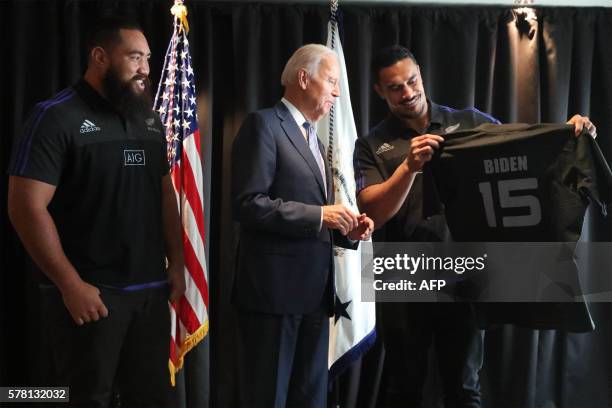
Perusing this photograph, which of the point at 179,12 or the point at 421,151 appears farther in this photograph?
the point at 179,12

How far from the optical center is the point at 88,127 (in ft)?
6.13

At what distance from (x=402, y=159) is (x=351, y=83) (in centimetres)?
86

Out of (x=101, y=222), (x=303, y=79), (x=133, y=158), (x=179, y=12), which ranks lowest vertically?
(x=101, y=222)

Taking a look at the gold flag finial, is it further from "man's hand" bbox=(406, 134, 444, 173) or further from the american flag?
"man's hand" bbox=(406, 134, 444, 173)

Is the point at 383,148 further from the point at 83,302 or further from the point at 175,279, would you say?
the point at 83,302

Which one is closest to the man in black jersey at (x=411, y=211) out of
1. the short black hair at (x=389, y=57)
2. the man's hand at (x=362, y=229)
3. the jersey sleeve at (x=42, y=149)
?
the short black hair at (x=389, y=57)

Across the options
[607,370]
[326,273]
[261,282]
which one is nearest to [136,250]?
[261,282]

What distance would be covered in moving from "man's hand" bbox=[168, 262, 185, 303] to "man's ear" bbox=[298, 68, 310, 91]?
0.78 metres

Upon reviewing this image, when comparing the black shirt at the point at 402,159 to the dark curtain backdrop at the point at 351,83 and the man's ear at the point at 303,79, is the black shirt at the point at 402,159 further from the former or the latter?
the dark curtain backdrop at the point at 351,83

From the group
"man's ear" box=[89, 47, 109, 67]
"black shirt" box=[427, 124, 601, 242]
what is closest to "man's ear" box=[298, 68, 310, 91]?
"black shirt" box=[427, 124, 601, 242]

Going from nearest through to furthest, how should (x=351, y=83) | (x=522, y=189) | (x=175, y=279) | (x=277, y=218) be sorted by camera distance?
(x=277, y=218), (x=175, y=279), (x=522, y=189), (x=351, y=83)

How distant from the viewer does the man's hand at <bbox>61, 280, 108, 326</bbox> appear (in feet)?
5.95

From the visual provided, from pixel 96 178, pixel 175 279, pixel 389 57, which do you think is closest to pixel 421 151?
pixel 389 57

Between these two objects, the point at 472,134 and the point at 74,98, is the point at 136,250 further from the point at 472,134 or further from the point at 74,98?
the point at 472,134
